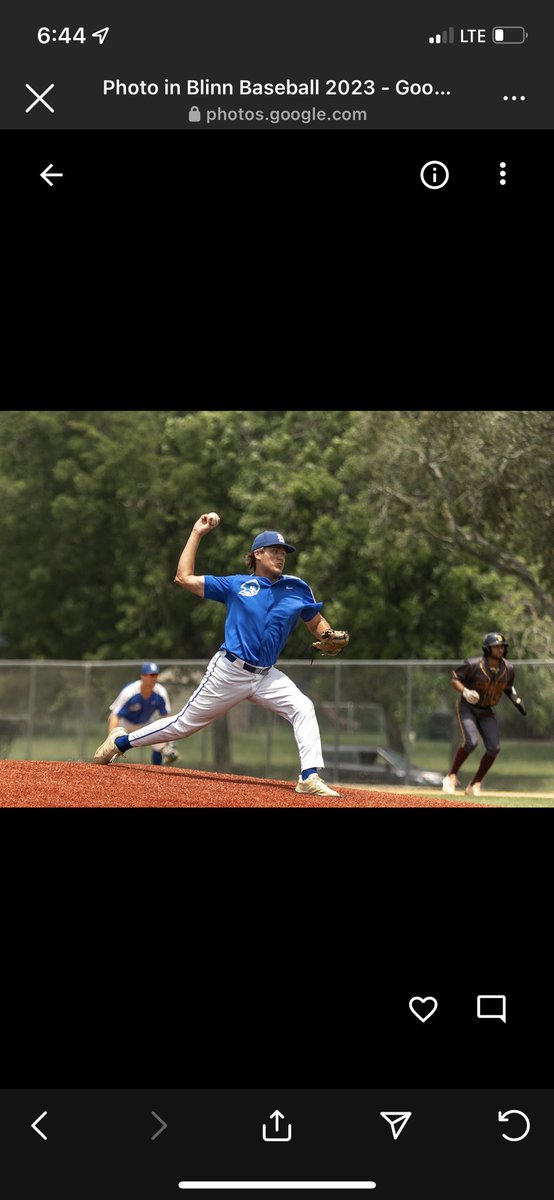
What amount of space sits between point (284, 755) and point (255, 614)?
1865cm

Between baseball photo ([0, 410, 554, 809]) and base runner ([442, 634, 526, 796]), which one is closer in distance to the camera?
base runner ([442, 634, 526, 796])

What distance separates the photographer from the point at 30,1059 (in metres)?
3.43

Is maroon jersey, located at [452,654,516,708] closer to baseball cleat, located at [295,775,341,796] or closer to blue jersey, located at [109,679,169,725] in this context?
blue jersey, located at [109,679,169,725]

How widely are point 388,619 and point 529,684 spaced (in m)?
6.33

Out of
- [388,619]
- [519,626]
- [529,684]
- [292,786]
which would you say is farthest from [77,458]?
[292,786]

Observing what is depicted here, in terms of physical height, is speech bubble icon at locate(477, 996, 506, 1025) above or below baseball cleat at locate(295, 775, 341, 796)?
above
